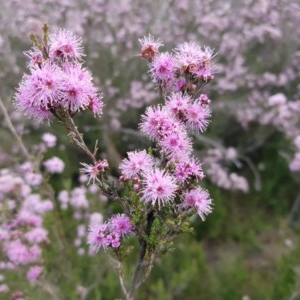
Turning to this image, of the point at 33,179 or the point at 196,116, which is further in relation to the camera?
the point at 33,179

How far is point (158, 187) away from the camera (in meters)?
1.40

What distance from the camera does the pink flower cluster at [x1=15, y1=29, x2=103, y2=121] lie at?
1.34 m

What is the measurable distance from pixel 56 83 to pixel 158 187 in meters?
0.41

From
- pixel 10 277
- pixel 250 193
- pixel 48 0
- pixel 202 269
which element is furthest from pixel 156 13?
pixel 10 277

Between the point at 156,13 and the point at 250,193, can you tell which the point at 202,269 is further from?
the point at 156,13

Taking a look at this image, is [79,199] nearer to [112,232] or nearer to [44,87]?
[112,232]

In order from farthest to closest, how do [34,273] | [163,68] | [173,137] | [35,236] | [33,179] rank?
1. [33,179]
2. [35,236]
3. [34,273]
4. [163,68]
5. [173,137]

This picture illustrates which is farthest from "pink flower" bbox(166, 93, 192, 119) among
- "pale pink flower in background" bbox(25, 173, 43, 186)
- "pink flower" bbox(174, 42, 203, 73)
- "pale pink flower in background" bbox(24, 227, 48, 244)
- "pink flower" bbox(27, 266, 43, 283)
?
"pale pink flower in background" bbox(25, 173, 43, 186)

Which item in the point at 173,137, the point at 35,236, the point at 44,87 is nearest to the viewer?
the point at 44,87

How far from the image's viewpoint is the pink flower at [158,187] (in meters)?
1.40

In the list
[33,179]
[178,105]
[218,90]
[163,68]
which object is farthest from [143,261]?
[218,90]

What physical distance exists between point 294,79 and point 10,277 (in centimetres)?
416

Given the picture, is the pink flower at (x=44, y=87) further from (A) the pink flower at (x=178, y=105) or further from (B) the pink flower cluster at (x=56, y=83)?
(A) the pink flower at (x=178, y=105)

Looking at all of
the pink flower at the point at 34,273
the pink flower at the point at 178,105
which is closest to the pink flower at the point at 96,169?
the pink flower at the point at 178,105
